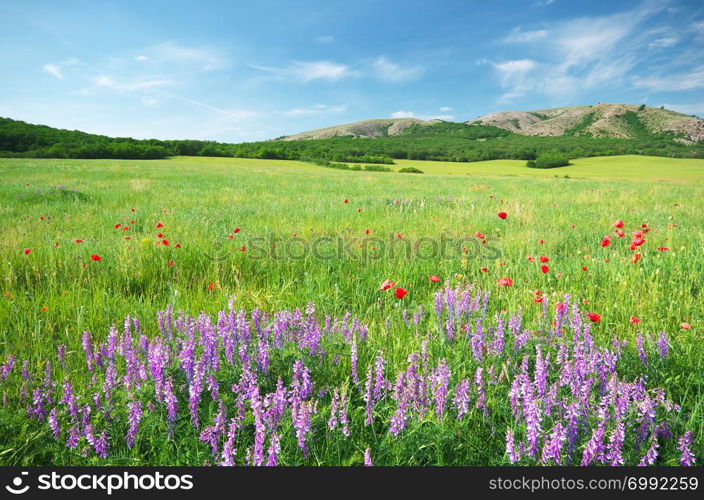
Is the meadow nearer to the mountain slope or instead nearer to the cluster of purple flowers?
the cluster of purple flowers

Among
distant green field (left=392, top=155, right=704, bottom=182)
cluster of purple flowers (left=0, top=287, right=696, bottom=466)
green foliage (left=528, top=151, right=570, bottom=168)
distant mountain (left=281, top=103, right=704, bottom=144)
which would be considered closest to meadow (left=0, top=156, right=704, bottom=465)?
cluster of purple flowers (left=0, top=287, right=696, bottom=466)

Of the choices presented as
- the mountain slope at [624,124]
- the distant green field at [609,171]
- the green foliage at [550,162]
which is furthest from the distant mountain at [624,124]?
the distant green field at [609,171]

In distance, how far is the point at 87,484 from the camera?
1.44 meters

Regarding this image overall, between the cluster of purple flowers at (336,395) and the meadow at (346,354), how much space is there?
12mm

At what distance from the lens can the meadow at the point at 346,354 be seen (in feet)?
5.22

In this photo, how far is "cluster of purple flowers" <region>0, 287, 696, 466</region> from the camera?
1.52 metres

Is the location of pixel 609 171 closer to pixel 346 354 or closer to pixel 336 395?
pixel 346 354

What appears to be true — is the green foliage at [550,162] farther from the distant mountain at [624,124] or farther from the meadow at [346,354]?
the distant mountain at [624,124]

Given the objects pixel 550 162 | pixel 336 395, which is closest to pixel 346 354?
pixel 336 395

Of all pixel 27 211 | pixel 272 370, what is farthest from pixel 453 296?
pixel 27 211

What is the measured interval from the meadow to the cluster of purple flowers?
0.01 m

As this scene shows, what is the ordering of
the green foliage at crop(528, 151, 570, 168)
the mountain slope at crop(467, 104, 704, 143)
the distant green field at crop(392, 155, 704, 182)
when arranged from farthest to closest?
the mountain slope at crop(467, 104, 704, 143), the green foliage at crop(528, 151, 570, 168), the distant green field at crop(392, 155, 704, 182)

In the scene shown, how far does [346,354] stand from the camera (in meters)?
2.21

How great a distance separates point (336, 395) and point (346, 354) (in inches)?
24.1
